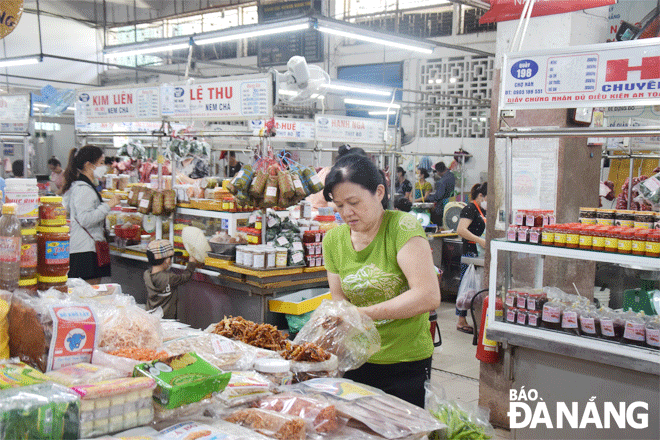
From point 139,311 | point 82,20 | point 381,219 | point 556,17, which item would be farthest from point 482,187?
point 82,20

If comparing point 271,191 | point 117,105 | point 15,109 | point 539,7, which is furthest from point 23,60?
point 539,7

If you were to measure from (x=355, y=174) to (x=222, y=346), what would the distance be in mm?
866

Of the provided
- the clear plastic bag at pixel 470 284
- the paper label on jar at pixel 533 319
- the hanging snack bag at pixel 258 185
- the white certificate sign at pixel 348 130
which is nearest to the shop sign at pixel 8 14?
the hanging snack bag at pixel 258 185

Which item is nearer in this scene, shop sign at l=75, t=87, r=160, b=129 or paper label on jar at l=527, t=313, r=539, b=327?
paper label on jar at l=527, t=313, r=539, b=327

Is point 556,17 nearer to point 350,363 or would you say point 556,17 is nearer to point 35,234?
point 350,363

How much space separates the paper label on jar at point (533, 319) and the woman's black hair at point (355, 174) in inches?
64.8

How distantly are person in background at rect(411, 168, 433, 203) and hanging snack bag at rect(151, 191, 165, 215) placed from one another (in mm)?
6895

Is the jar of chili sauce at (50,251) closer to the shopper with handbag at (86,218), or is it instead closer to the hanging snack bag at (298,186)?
the hanging snack bag at (298,186)

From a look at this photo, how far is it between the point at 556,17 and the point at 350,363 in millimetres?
4482

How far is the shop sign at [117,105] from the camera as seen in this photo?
6.19m

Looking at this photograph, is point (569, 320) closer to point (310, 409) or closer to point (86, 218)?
point (310, 409)

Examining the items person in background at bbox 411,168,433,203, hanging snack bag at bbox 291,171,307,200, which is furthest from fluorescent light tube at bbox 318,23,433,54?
person in background at bbox 411,168,433,203

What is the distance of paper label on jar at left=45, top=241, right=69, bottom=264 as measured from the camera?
222 centimetres

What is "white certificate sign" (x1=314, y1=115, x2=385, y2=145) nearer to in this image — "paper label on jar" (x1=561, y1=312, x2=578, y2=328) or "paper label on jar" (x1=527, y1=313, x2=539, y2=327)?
"paper label on jar" (x1=527, y1=313, x2=539, y2=327)
